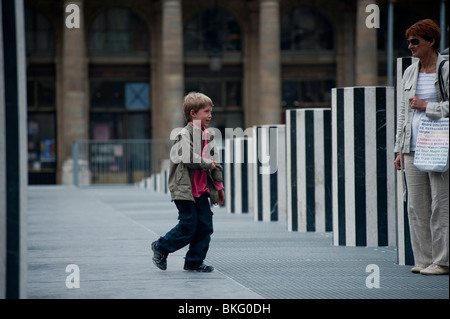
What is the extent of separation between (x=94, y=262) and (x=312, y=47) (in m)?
37.2

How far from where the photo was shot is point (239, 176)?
16.6 meters

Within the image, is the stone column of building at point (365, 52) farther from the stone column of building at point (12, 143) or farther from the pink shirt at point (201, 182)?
the stone column of building at point (12, 143)

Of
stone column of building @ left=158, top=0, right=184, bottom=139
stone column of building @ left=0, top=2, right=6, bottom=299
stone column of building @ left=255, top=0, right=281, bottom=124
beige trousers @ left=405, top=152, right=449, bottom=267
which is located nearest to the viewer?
stone column of building @ left=0, top=2, right=6, bottom=299

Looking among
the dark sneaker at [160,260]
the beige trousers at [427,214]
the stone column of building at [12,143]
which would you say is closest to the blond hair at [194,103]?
the dark sneaker at [160,260]

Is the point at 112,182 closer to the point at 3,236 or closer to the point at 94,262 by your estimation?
the point at 94,262

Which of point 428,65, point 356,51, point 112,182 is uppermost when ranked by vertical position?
point 356,51

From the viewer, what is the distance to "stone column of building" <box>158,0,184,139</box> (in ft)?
139

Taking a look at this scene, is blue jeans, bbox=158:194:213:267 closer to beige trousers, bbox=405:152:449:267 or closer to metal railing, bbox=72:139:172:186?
beige trousers, bbox=405:152:449:267

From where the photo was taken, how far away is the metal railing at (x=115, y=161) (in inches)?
1249

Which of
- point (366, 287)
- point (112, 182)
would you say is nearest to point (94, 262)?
point (366, 287)

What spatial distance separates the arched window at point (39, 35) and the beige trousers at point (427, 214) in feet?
121

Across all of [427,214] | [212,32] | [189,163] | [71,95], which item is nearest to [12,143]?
[189,163]

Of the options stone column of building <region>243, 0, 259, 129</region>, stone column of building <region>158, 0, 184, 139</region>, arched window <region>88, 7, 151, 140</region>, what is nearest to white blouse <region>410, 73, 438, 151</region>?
stone column of building <region>158, 0, 184, 139</region>

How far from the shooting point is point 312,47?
4512cm
